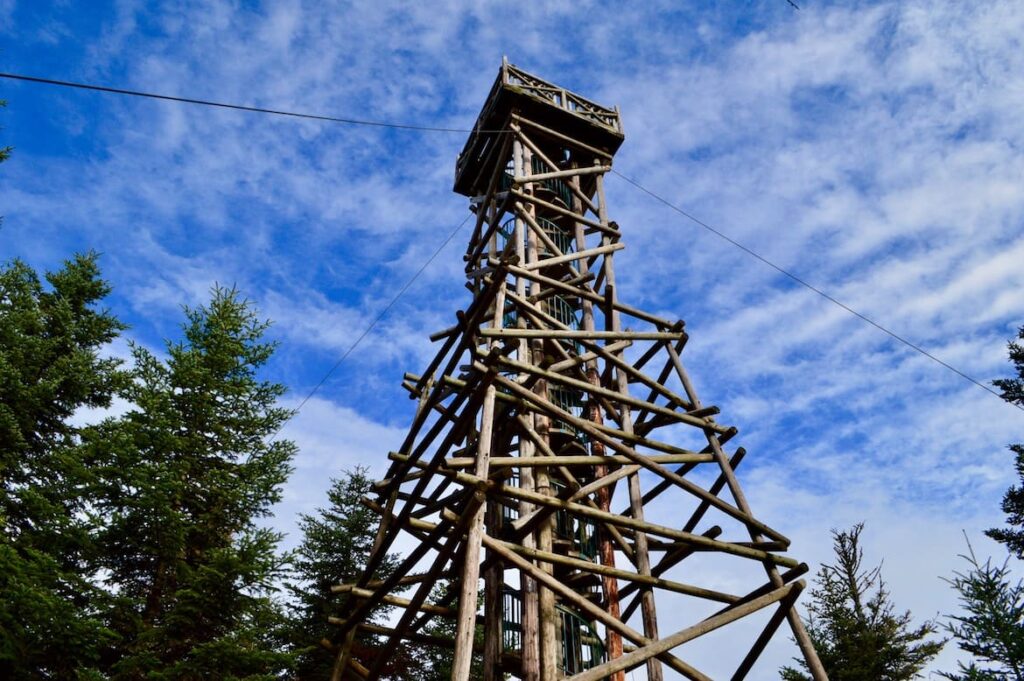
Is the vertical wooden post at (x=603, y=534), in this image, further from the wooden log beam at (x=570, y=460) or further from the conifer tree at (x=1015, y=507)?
the conifer tree at (x=1015, y=507)

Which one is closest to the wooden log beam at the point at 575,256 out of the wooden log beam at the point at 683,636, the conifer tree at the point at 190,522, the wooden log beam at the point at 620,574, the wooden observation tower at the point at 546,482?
the wooden observation tower at the point at 546,482

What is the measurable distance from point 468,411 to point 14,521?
10.4 metres

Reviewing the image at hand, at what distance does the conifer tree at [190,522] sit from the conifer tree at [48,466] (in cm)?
56

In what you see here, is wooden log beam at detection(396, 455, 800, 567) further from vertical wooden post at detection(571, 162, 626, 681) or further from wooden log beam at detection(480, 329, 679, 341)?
wooden log beam at detection(480, 329, 679, 341)

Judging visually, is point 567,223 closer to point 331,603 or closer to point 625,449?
point 625,449

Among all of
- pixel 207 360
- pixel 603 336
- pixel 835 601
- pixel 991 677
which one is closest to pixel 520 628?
pixel 603 336

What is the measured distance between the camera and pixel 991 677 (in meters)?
9.34

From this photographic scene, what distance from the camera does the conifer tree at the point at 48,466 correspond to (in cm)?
962

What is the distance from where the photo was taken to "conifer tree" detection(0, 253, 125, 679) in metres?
9.62

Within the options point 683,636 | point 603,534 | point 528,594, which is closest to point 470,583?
point 528,594

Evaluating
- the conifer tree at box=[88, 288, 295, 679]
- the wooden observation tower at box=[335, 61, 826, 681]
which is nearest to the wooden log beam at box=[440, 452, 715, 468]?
the wooden observation tower at box=[335, 61, 826, 681]

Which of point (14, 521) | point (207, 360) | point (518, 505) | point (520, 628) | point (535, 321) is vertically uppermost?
point (207, 360)

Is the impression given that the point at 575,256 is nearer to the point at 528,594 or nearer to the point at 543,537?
the point at 543,537

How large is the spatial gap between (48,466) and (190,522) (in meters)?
3.84
